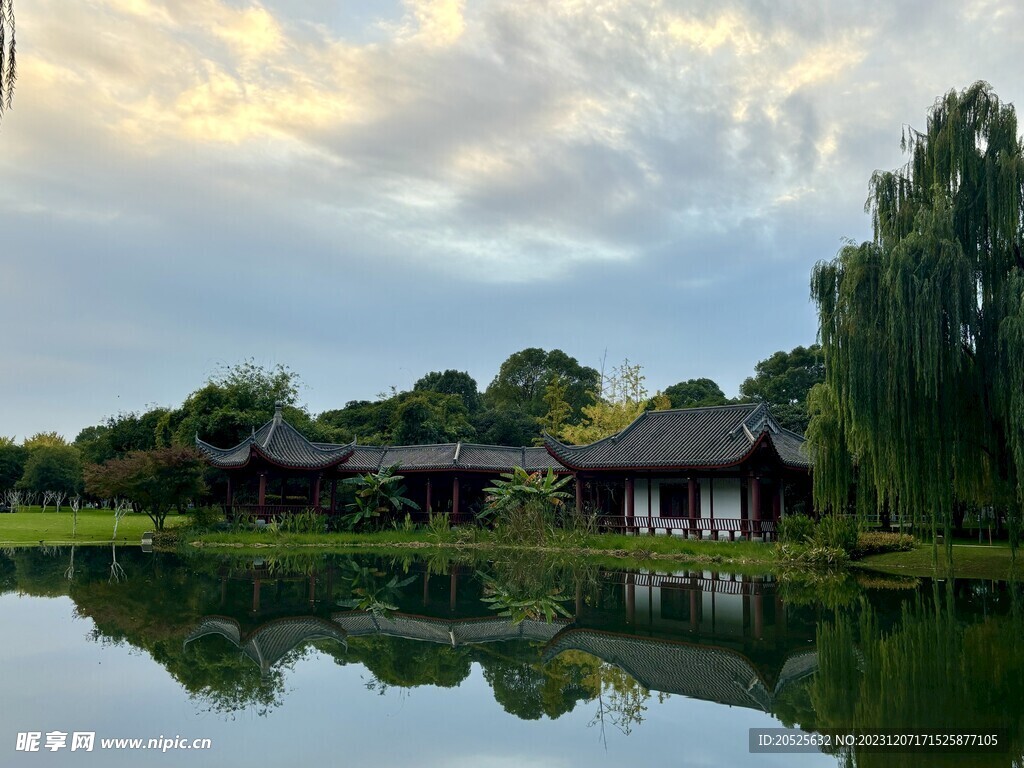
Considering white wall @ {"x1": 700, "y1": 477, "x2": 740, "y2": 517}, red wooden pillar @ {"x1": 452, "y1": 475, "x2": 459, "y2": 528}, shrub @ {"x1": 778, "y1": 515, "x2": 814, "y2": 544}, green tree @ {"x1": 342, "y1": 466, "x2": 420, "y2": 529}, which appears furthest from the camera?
red wooden pillar @ {"x1": 452, "y1": 475, "x2": 459, "y2": 528}

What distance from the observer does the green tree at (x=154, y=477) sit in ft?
73.0

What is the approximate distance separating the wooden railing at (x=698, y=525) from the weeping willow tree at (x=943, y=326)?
7029 mm

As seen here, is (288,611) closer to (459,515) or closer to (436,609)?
(436,609)

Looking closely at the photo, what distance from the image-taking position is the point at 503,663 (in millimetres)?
7773

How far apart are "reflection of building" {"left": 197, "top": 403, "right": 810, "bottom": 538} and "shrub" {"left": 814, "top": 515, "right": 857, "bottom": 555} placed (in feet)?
10.3

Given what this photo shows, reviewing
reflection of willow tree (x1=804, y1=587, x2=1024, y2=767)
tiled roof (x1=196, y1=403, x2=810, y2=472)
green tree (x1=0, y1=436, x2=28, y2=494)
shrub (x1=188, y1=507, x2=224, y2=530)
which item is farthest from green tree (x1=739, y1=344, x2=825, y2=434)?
green tree (x1=0, y1=436, x2=28, y2=494)

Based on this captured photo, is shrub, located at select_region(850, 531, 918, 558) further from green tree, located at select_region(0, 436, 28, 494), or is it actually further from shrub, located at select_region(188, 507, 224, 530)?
green tree, located at select_region(0, 436, 28, 494)

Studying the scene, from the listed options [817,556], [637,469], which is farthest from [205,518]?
[817,556]

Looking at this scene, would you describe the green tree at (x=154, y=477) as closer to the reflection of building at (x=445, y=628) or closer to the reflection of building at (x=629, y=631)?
the reflection of building at (x=629, y=631)

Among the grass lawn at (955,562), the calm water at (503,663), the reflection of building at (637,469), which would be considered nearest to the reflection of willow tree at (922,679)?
the calm water at (503,663)

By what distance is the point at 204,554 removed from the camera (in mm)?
19969

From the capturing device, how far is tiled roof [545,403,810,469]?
70.0ft

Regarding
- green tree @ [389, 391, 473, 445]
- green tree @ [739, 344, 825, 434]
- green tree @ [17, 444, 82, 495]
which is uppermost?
green tree @ [739, 344, 825, 434]

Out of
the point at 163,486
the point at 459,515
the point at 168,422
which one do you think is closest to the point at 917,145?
the point at 459,515
